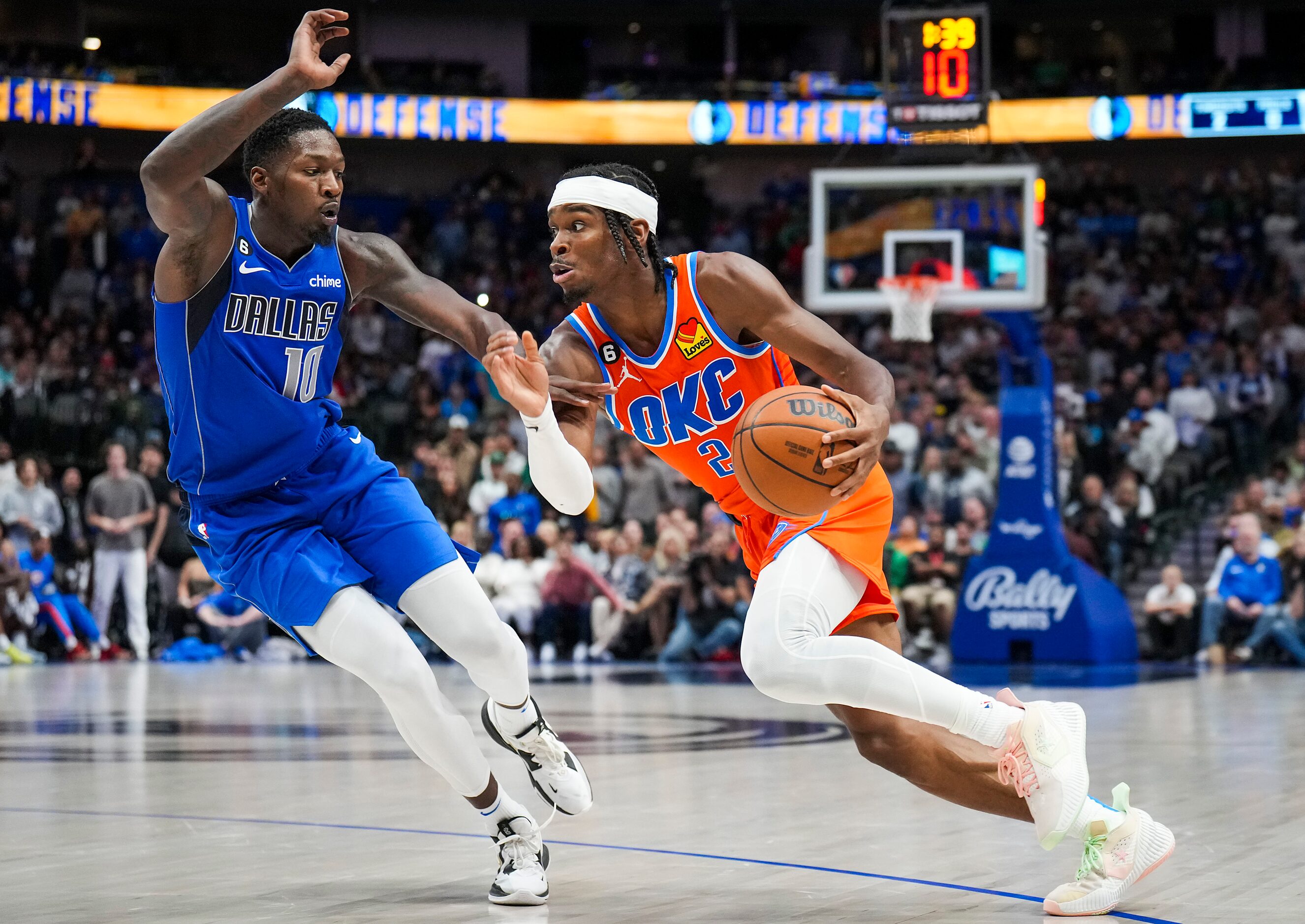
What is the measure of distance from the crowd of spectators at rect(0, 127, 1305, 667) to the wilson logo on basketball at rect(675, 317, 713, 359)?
30.0 ft

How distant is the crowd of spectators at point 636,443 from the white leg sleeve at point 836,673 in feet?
30.6

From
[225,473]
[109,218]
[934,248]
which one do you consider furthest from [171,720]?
[109,218]

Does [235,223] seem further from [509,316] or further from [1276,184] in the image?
[1276,184]

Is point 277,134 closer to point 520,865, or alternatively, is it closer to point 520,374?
point 520,374

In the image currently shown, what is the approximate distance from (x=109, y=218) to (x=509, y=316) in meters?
5.91

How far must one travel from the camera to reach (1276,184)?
22.6 metres

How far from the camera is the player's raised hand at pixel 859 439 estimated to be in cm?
412

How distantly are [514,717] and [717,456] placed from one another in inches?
39.4

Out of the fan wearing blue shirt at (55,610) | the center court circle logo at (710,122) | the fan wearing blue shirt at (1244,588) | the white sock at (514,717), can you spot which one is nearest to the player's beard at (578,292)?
the white sock at (514,717)

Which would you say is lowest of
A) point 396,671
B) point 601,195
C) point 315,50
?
point 396,671

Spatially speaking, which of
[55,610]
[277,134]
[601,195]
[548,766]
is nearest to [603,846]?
[548,766]

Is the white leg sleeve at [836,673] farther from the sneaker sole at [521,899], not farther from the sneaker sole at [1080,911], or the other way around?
the sneaker sole at [521,899]

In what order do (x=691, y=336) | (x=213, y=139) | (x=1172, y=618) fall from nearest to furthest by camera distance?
(x=213, y=139), (x=691, y=336), (x=1172, y=618)

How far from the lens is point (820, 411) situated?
4238mm
